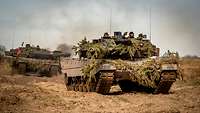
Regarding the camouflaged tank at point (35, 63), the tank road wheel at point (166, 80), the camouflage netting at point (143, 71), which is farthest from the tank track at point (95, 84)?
the camouflaged tank at point (35, 63)

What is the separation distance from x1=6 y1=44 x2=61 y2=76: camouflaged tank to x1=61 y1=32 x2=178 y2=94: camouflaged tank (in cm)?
873

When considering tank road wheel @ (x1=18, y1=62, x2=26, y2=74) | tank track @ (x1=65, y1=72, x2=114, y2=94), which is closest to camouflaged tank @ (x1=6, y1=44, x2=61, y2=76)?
tank road wheel @ (x1=18, y1=62, x2=26, y2=74)

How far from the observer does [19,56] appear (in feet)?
73.3

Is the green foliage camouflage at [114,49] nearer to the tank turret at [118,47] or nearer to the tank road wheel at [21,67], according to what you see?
the tank turret at [118,47]

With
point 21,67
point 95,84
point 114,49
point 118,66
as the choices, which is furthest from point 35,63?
point 118,66

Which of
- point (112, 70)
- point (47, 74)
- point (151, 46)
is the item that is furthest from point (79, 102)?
point (47, 74)

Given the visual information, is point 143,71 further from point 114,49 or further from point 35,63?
point 35,63

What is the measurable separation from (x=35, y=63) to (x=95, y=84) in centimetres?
1023

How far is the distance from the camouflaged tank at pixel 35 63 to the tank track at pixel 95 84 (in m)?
9.04

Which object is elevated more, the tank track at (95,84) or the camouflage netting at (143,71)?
the camouflage netting at (143,71)

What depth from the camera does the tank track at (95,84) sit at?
35.4 feet

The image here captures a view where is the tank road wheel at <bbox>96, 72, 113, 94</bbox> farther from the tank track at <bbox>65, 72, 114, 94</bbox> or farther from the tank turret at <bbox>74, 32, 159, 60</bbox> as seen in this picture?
the tank turret at <bbox>74, 32, 159, 60</bbox>

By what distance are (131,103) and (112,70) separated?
4.22 feet

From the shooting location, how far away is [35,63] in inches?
848
